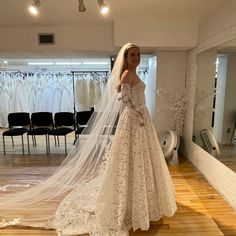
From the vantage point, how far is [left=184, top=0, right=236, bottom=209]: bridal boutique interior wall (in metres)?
2.54

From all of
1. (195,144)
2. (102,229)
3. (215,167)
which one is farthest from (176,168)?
(102,229)

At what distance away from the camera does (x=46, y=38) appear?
12.5 ft

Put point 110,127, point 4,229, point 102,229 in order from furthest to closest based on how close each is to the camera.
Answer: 1. point 110,127
2. point 4,229
3. point 102,229

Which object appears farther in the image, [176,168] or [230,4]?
[176,168]

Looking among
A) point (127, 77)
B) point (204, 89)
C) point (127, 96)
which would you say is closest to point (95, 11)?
point (127, 77)

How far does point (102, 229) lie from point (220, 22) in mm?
2817

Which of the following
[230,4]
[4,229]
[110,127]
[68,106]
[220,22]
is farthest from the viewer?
[68,106]

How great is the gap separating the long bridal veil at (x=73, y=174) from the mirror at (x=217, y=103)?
154cm

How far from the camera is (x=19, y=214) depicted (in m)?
2.31

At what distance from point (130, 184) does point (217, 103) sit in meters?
1.88

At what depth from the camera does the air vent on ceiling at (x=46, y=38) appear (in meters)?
3.80

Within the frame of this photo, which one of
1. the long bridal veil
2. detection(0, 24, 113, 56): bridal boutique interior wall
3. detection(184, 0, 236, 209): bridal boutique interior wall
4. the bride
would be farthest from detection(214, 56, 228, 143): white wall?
detection(0, 24, 113, 56): bridal boutique interior wall

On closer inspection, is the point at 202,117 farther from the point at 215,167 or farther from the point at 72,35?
the point at 72,35

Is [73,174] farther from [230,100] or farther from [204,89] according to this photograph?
[204,89]
